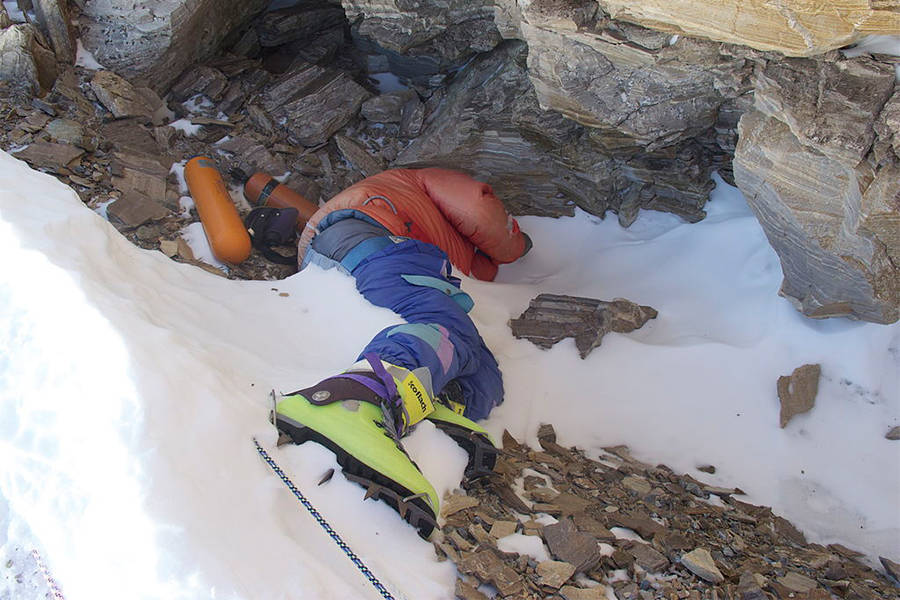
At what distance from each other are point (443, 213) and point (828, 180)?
2124 mm

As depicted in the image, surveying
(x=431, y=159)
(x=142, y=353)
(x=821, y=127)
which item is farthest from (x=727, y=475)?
(x=431, y=159)

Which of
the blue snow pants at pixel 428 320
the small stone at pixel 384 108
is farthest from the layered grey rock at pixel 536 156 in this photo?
the blue snow pants at pixel 428 320

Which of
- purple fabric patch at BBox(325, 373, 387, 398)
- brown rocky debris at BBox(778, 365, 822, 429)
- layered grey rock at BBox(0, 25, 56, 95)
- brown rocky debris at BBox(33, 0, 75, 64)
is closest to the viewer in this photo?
purple fabric patch at BBox(325, 373, 387, 398)

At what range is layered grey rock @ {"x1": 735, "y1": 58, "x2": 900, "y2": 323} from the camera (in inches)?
98.7

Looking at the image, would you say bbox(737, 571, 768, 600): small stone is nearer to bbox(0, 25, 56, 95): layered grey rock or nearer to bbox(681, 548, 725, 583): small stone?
bbox(681, 548, 725, 583): small stone

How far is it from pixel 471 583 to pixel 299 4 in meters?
4.91

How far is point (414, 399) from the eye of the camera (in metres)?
2.52

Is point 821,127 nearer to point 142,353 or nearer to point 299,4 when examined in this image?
point 142,353

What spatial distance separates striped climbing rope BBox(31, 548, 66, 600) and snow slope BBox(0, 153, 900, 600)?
0.07 ft

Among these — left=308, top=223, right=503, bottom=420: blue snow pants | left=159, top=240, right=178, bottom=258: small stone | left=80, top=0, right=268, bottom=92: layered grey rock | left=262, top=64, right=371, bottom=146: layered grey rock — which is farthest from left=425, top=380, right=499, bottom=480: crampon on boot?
left=80, top=0, right=268, bottom=92: layered grey rock

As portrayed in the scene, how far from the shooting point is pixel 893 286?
2.99 metres

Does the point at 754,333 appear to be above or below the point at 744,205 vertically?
below

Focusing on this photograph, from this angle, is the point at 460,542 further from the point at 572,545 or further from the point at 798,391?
the point at 798,391

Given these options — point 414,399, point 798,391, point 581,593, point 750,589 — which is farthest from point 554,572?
point 798,391
